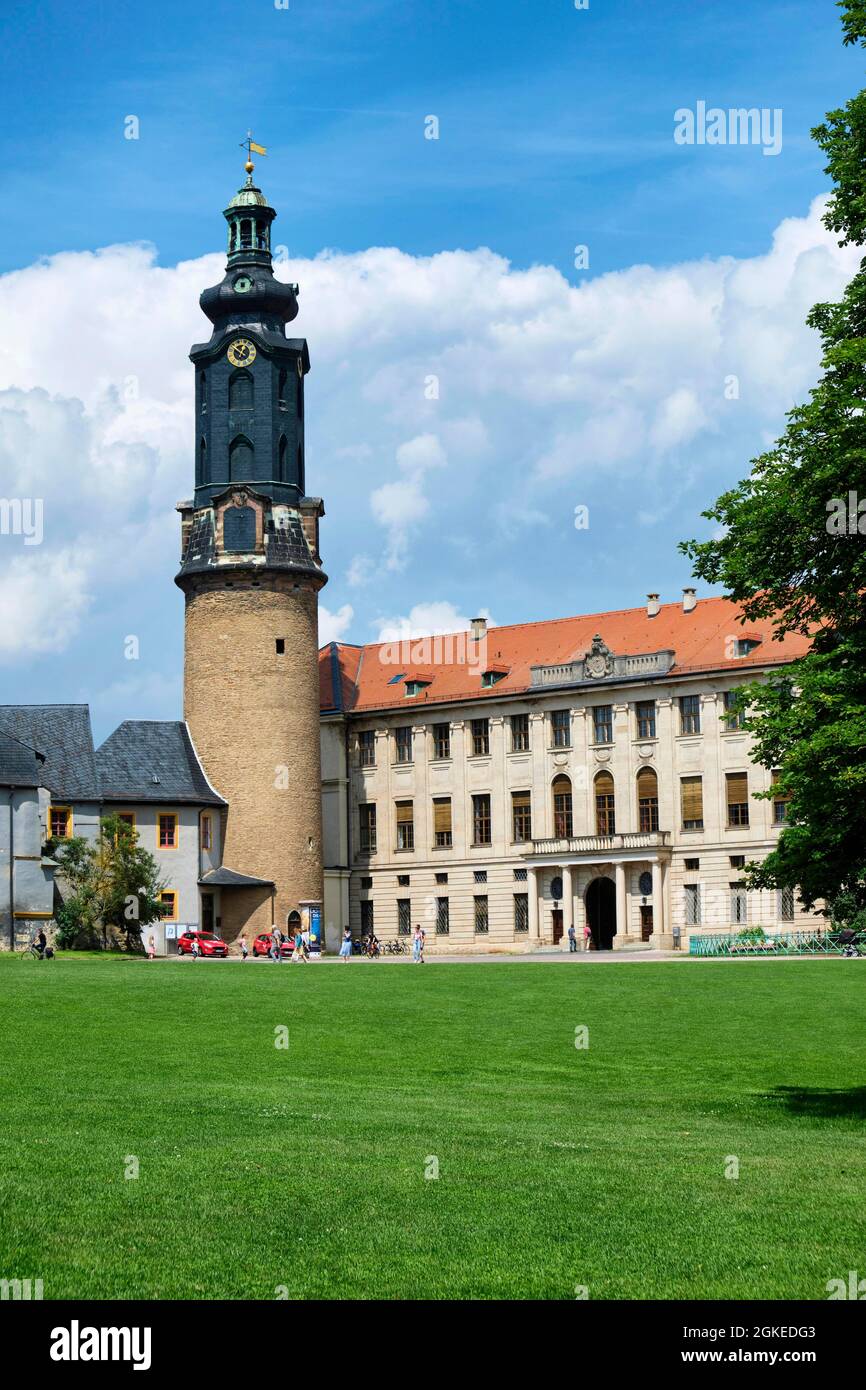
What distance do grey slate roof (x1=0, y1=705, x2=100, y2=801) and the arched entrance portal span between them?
26152 millimetres

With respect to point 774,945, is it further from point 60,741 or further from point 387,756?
point 60,741

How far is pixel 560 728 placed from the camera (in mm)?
93375

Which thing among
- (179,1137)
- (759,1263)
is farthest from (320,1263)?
(179,1137)

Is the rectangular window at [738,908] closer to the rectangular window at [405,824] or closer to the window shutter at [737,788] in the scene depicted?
the window shutter at [737,788]

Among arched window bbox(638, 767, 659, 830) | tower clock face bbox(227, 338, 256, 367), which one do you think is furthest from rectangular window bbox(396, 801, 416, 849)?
tower clock face bbox(227, 338, 256, 367)

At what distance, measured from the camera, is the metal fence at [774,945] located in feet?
242

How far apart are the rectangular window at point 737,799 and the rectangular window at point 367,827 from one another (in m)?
22.0

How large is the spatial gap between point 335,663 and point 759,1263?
303 ft

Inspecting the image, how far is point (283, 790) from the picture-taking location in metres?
86.7

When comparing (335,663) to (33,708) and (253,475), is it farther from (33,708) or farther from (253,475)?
(33,708)

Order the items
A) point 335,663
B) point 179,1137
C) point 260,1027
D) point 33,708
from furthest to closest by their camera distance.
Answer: point 335,663 → point 33,708 → point 260,1027 → point 179,1137

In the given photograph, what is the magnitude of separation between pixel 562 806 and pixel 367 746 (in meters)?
13.0

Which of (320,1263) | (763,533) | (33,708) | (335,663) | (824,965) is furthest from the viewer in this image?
(335,663)

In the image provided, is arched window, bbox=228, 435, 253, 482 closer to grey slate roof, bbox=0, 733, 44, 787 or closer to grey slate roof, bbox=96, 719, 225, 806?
grey slate roof, bbox=96, 719, 225, 806
